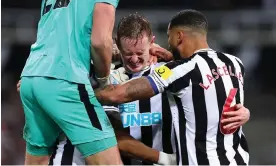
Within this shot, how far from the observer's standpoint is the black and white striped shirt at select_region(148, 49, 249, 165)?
318 cm

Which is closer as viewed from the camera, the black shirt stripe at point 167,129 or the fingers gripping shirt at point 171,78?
the fingers gripping shirt at point 171,78

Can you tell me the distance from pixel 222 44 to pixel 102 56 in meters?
3.94

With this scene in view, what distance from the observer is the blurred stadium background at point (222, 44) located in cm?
662

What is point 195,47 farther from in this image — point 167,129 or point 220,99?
point 167,129

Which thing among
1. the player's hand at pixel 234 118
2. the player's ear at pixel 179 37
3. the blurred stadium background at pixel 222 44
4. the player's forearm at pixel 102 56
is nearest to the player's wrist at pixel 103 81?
the player's forearm at pixel 102 56

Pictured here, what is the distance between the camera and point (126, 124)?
3.54 metres

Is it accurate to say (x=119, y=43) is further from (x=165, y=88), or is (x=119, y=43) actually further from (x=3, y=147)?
(x=3, y=147)

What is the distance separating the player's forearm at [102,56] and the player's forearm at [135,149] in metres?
0.47

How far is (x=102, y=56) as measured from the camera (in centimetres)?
298

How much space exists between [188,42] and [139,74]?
14.5 inches

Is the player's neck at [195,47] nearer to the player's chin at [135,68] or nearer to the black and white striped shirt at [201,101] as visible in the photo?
the black and white striped shirt at [201,101]

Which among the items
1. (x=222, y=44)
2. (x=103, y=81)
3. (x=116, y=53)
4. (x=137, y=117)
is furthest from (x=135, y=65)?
(x=222, y=44)

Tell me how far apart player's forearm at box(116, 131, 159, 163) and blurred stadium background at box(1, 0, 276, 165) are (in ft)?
10.3

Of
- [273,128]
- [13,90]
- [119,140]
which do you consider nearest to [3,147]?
[13,90]
